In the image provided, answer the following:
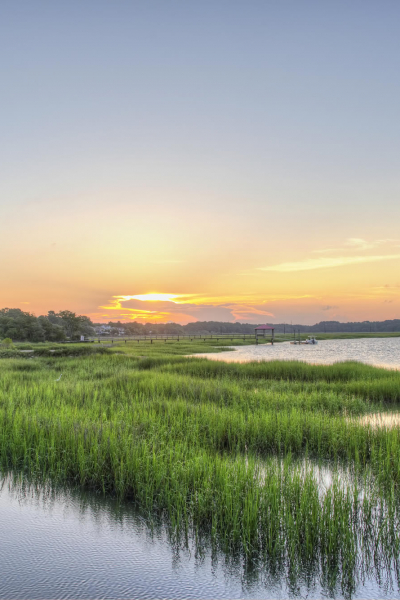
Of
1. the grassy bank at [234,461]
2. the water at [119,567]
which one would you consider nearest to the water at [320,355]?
the grassy bank at [234,461]

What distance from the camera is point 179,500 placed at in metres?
5.78

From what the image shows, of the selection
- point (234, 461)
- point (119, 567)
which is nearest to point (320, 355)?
point (234, 461)

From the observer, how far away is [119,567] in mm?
4840

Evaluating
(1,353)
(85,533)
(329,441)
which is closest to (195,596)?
(85,533)

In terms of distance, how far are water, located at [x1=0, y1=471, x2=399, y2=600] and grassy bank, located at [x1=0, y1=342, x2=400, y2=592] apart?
0.80ft

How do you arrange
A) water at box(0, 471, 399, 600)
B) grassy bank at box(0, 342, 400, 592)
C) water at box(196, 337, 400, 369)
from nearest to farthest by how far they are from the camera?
water at box(0, 471, 399, 600)
grassy bank at box(0, 342, 400, 592)
water at box(196, 337, 400, 369)

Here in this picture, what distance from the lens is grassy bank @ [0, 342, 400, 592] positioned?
4926 millimetres

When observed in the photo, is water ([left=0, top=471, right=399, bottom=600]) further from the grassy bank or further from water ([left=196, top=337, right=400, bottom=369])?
water ([left=196, top=337, right=400, bottom=369])

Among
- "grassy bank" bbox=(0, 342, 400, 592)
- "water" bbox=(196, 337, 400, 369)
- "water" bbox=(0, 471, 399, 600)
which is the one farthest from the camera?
"water" bbox=(196, 337, 400, 369)

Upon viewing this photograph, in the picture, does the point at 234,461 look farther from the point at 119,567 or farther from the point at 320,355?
the point at 320,355

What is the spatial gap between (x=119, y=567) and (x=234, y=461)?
3.42 metres

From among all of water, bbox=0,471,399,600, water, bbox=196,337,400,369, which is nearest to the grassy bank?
water, bbox=0,471,399,600

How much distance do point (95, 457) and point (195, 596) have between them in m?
3.85

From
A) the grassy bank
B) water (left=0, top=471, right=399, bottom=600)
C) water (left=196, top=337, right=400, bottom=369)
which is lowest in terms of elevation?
water (left=196, top=337, right=400, bottom=369)
